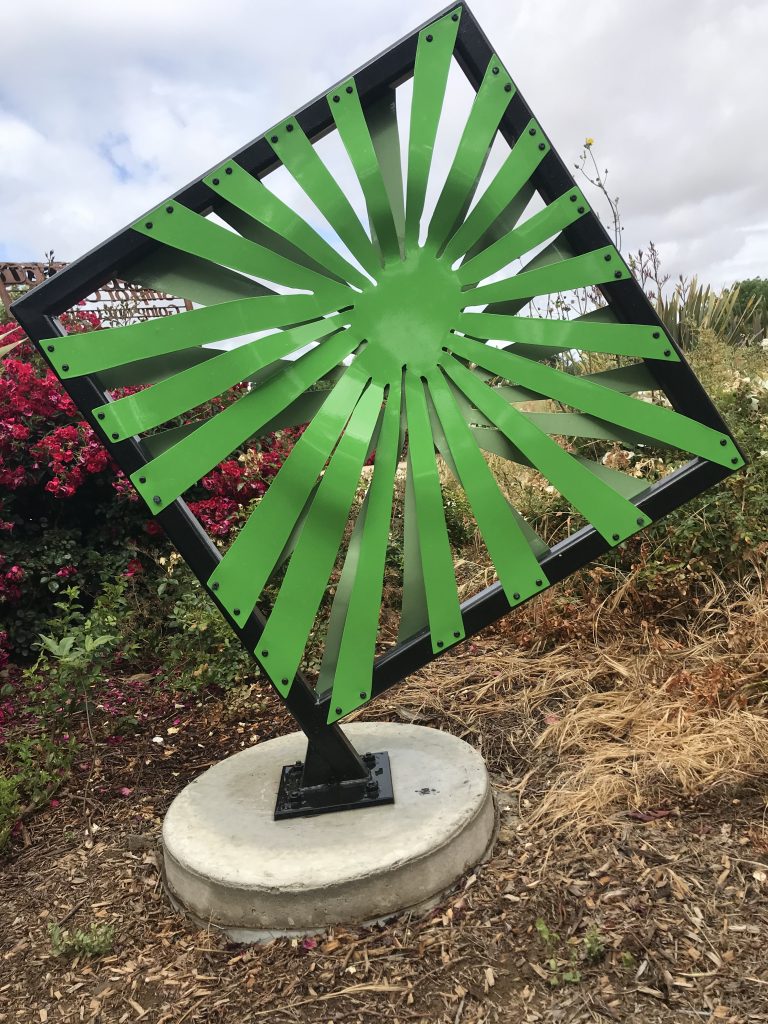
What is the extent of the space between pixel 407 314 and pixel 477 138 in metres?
0.49

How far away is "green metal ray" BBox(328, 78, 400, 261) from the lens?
206 centimetres

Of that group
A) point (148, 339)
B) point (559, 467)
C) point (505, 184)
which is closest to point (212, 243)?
point (148, 339)

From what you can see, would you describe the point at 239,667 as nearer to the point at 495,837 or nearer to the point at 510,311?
the point at 495,837

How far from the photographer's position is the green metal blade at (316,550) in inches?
84.3

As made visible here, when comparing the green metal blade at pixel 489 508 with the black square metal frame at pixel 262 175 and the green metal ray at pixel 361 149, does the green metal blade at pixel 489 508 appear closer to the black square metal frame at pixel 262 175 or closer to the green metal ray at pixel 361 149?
the black square metal frame at pixel 262 175

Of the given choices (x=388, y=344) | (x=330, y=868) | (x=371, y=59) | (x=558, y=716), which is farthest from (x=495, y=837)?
(x=371, y=59)

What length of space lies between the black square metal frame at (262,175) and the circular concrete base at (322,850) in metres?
0.21

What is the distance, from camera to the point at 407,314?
2.16m

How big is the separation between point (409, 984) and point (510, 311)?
5.81 ft

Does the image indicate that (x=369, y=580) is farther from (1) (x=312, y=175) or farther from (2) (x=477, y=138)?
(2) (x=477, y=138)

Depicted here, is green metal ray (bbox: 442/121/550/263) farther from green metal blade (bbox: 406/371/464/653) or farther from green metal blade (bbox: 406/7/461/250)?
green metal blade (bbox: 406/371/464/653)

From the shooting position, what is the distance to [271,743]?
9.53 feet

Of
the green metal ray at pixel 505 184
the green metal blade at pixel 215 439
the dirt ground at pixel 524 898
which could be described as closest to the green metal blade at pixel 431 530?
the green metal blade at pixel 215 439

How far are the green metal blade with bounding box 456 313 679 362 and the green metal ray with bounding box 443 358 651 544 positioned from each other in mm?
122
